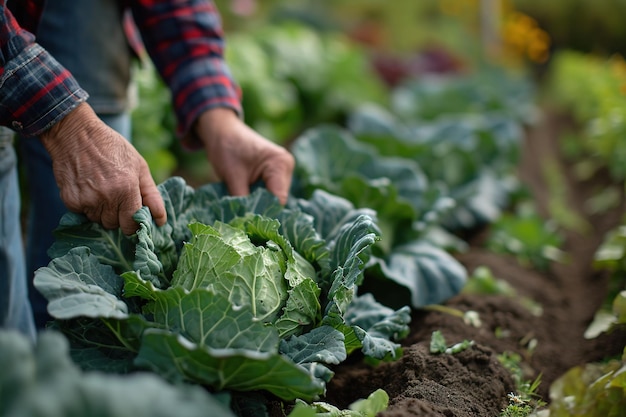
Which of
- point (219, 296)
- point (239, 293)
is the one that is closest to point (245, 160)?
point (239, 293)

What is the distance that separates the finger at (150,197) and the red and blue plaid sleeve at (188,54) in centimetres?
60

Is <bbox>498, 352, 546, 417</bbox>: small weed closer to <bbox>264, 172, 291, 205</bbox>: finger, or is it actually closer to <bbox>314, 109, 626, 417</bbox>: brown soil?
<bbox>314, 109, 626, 417</bbox>: brown soil

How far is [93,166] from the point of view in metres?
1.88

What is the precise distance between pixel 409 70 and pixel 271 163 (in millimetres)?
7163

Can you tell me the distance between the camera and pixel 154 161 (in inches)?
157

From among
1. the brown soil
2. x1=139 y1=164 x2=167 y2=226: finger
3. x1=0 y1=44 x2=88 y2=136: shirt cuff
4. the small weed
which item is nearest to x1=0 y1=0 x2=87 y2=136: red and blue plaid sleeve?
x1=0 y1=44 x2=88 y2=136: shirt cuff

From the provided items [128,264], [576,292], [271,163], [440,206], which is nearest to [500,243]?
[576,292]

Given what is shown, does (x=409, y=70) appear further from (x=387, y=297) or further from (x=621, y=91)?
(x=387, y=297)

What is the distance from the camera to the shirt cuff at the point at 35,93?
181 cm

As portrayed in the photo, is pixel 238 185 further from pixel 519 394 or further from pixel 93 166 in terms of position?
pixel 519 394

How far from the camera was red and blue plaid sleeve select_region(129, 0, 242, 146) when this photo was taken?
2525 mm

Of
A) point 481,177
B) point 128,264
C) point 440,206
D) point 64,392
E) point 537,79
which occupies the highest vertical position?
point 64,392

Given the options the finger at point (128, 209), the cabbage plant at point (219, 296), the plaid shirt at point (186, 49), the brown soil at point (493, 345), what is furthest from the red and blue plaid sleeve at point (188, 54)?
the brown soil at point (493, 345)

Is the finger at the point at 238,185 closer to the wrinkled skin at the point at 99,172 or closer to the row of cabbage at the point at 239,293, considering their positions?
the row of cabbage at the point at 239,293
